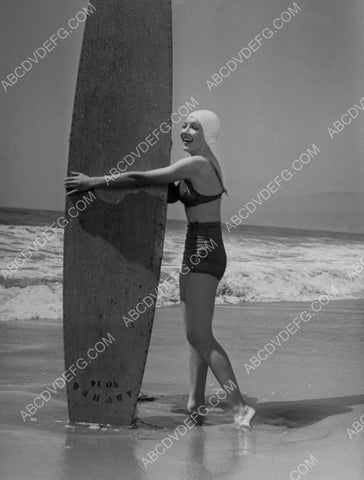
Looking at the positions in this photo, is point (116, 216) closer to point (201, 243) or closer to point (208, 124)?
point (201, 243)

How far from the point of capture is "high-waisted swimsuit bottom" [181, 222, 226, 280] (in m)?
3.42

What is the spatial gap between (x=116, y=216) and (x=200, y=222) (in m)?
0.35

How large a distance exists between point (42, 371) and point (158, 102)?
5.41 feet

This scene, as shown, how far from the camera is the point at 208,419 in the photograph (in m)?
3.53

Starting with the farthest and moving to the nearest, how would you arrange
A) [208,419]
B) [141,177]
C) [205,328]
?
1. [208,419]
2. [205,328]
3. [141,177]

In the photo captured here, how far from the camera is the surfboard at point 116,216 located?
11.0 feet

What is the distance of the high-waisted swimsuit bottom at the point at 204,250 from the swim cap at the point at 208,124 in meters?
0.35

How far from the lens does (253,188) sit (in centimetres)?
873

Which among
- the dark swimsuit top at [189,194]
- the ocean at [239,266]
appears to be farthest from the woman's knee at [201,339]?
the ocean at [239,266]

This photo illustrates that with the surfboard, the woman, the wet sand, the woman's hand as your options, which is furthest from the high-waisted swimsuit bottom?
the wet sand

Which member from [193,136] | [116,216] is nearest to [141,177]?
[116,216]

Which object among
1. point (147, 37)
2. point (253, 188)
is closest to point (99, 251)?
point (147, 37)

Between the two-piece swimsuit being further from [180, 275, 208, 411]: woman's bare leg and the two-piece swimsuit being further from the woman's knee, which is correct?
[180, 275, 208, 411]: woman's bare leg

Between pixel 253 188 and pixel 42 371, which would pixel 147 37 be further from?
pixel 253 188
